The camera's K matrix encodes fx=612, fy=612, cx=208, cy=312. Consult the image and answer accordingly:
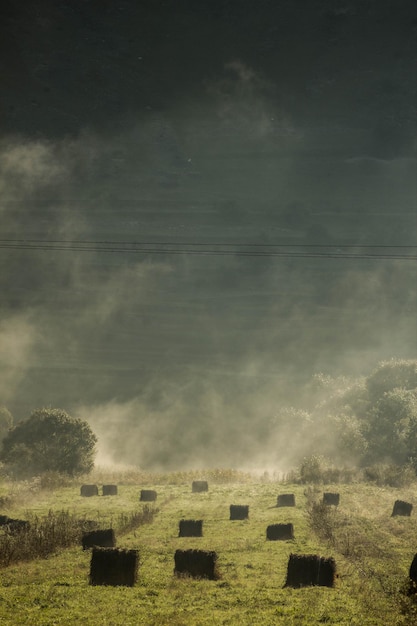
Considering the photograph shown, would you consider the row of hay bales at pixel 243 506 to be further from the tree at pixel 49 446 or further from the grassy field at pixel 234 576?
the tree at pixel 49 446

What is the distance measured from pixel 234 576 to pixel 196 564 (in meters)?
1.44

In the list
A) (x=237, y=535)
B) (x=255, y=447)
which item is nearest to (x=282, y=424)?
(x=255, y=447)

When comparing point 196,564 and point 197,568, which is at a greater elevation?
point 196,564

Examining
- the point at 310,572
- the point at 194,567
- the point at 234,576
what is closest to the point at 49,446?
the point at 194,567

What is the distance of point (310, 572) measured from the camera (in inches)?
807

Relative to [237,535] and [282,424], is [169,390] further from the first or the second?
[237,535]

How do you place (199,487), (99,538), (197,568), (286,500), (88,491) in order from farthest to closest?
(199,487) < (88,491) < (286,500) < (99,538) < (197,568)

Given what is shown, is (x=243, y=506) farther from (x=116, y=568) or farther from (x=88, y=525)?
(x=116, y=568)

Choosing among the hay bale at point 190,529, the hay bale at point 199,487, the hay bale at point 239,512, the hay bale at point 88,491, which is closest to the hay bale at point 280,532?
the hay bale at point 190,529

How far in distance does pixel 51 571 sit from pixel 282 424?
3219 inches

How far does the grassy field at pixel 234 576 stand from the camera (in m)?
17.1

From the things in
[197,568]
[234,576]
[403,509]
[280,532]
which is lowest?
[234,576]

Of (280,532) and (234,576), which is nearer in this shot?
(234,576)

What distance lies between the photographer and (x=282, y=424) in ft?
334
